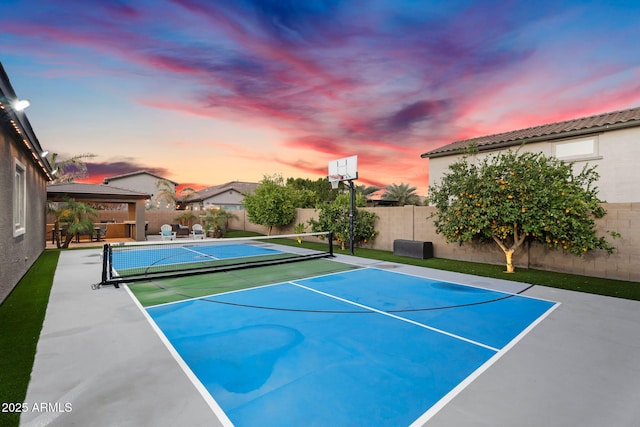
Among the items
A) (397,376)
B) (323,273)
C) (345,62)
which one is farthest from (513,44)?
(397,376)

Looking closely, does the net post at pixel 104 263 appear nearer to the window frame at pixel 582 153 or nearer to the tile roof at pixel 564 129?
the tile roof at pixel 564 129

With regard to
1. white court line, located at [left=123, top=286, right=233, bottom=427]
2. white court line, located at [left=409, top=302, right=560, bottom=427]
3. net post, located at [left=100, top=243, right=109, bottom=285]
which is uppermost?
net post, located at [left=100, top=243, right=109, bottom=285]

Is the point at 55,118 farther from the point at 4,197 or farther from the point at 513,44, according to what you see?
the point at 513,44

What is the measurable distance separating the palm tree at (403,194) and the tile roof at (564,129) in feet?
35.0

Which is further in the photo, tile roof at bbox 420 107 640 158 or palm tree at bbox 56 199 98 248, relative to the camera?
palm tree at bbox 56 199 98 248

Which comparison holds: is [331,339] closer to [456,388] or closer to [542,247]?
Result: [456,388]

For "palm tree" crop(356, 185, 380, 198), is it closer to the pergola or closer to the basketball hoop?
the basketball hoop

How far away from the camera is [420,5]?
1200 centimetres

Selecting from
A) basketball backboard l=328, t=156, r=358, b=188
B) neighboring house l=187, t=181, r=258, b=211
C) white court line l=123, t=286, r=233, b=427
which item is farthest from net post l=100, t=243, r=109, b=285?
neighboring house l=187, t=181, r=258, b=211

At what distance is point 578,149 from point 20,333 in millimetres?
18892

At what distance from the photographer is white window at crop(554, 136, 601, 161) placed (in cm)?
1321

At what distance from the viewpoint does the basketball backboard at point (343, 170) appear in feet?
49.5

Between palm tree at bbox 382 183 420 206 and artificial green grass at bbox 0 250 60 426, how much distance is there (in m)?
25.2

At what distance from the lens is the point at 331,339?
4.84 meters
